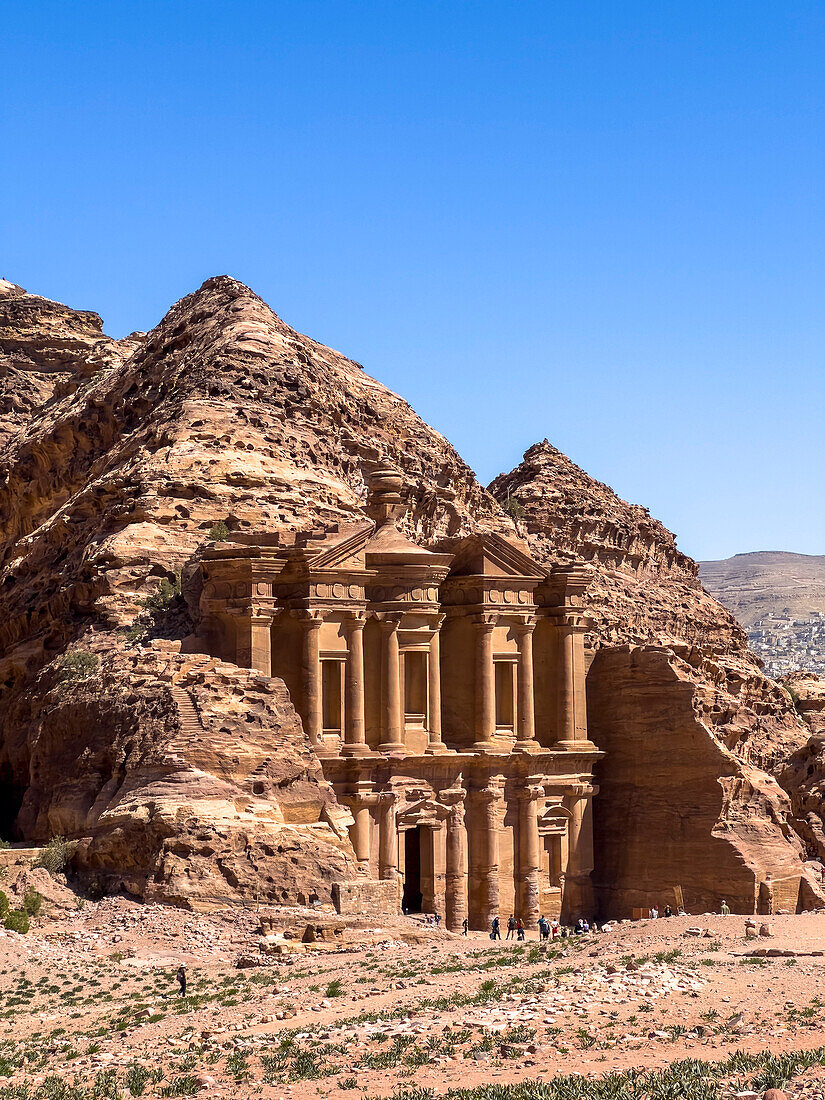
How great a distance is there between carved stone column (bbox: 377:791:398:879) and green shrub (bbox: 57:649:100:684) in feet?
30.7

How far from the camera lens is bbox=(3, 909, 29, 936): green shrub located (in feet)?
127

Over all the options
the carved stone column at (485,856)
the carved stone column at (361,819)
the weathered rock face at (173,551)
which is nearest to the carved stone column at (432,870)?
the carved stone column at (485,856)

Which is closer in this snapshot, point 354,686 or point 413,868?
point 354,686

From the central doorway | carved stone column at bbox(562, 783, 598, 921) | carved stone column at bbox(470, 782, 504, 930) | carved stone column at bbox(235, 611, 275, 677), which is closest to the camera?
carved stone column at bbox(235, 611, 275, 677)

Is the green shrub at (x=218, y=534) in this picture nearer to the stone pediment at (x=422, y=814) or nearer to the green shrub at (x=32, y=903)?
the stone pediment at (x=422, y=814)

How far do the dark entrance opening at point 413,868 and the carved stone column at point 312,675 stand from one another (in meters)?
5.32

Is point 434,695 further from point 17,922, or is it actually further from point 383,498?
point 17,922

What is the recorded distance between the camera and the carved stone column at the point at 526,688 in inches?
2203

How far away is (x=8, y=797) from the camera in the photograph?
174 ft

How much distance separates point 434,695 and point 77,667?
11.4 meters

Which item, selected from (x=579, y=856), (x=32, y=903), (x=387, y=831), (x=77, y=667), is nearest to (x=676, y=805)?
(x=579, y=856)

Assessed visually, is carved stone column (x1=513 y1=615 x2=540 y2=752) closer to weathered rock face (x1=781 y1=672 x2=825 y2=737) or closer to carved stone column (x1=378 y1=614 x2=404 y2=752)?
carved stone column (x1=378 y1=614 x2=404 y2=752)

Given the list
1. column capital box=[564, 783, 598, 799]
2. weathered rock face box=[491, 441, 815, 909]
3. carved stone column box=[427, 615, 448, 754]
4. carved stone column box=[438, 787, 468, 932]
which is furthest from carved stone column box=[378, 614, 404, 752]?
weathered rock face box=[491, 441, 815, 909]

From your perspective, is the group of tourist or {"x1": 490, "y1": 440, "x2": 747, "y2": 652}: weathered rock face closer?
the group of tourist
